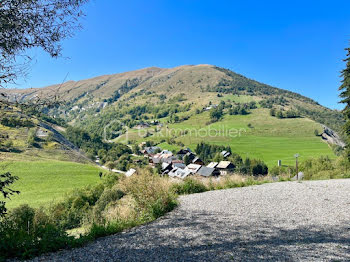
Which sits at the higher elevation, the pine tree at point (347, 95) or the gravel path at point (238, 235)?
the pine tree at point (347, 95)

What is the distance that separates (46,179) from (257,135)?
94.1 m

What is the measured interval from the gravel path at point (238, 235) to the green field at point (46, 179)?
31.6 meters

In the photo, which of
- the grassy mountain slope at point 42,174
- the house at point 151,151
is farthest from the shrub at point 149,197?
the house at point 151,151

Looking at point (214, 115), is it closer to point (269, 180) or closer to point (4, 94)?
point (269, 180)

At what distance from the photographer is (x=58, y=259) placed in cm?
409

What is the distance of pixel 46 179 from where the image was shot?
4469 cm

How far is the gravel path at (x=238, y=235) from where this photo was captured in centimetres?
406

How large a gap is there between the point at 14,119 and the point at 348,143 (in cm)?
2475

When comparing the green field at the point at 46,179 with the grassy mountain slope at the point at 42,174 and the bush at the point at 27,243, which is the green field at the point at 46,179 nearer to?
the grassy mountain slope at the point at 42,174

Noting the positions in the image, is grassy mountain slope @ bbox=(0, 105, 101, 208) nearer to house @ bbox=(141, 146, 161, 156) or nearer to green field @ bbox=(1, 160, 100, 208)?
green field @ bbox=(1, 160, 100, 208)

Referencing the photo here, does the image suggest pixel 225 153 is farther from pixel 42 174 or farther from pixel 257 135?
pixel 42 174

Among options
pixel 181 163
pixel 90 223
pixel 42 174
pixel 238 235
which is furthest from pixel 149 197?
pixel 181 163

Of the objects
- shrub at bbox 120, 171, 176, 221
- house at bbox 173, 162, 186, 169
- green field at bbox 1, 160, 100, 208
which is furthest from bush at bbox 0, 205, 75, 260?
house at bbox 173, 162, 186, 169

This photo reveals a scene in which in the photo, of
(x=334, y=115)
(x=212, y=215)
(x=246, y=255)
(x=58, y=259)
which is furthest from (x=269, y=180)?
(x=334, y=115)
